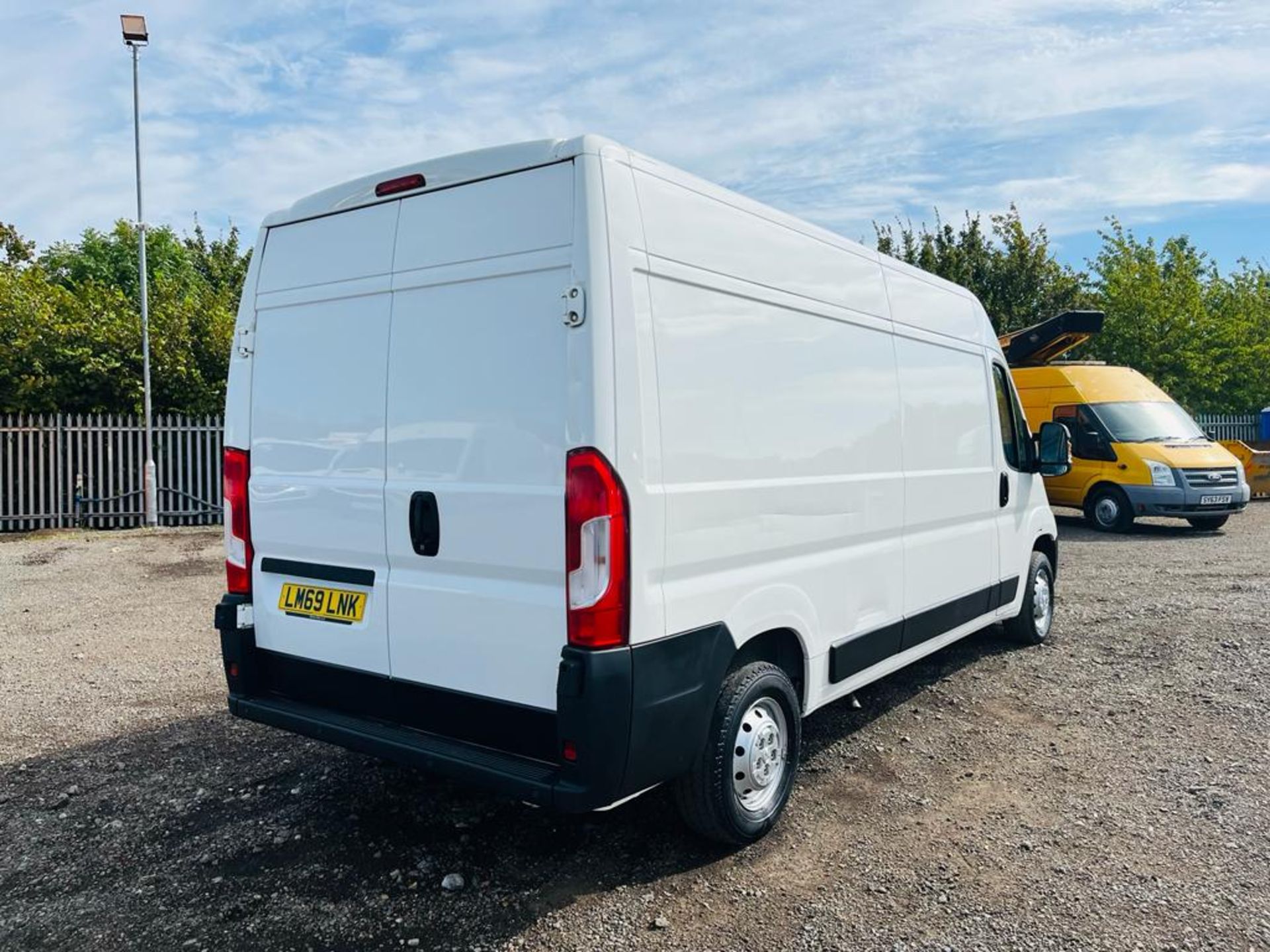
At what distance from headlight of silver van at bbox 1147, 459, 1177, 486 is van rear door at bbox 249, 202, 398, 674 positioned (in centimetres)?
1265

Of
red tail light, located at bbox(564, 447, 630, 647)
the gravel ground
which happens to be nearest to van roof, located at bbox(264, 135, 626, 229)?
red tail light, located at bbox(564, 447, 630, 647)

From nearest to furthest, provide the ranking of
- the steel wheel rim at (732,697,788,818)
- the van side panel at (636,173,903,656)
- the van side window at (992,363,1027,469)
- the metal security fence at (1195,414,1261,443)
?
1. the van side panel at (636,173,903,656)
2. the steel wheel rim at (732,697,788,818)
3. the van side window at (992,363,1027,469)
4. the metal security fence at (1195,414,1261,443)

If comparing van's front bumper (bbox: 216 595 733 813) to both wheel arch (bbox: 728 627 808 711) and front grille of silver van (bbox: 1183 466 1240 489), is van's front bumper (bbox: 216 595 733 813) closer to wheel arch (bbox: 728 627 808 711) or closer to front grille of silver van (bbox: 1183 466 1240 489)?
wheel arch (bbox: 728 627 808 711)

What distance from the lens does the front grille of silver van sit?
12.9 meters

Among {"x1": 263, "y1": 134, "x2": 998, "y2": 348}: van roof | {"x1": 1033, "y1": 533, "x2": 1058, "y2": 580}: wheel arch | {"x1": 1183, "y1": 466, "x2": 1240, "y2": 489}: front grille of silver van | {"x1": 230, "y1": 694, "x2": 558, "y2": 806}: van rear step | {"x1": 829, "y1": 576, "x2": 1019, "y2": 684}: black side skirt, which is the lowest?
{"x1": 230, "y1": 694, "x2": 558, "y2": 806}: van rear step

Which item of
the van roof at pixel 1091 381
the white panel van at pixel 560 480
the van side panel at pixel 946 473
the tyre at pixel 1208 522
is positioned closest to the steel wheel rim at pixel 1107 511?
the tyre at pixel 1208 522

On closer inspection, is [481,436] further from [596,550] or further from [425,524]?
[596,550]

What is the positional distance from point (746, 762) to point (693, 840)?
1.33ft

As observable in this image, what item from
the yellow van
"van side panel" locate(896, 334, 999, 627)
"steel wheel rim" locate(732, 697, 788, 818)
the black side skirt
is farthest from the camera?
the yellow van

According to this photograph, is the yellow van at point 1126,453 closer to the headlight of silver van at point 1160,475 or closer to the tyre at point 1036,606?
the headlight of silver van at point 1160,475

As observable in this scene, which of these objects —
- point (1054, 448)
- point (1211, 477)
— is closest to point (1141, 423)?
point (1211, 477)

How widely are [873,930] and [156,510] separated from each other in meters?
14.3

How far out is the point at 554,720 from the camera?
307 cm

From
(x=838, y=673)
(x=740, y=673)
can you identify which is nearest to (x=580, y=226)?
(x=740, y=673)
